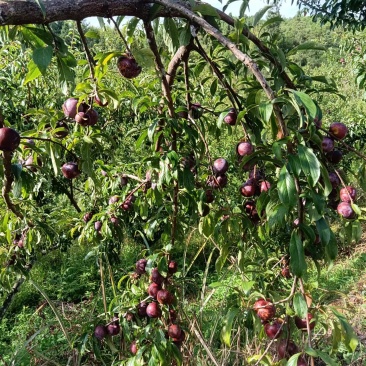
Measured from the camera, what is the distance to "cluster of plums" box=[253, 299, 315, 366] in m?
0.78

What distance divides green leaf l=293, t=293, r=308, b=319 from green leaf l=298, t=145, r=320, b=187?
0.21 metres

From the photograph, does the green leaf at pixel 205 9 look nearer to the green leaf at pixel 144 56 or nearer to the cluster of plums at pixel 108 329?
the green leaf at pixel 144 56

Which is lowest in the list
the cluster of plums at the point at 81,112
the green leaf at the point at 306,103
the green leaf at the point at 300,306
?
the green leaf at the point at 300,306

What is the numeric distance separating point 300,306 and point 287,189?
0.20 metres

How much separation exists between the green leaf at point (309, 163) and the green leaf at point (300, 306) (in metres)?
0.21

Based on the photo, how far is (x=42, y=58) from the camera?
25.8 inches

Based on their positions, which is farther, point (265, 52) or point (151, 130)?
point (151, 130)

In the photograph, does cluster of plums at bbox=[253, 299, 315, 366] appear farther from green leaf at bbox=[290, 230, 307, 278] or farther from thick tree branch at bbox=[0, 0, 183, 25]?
thick tree branch at bbox=[0, 0, 183, 25]

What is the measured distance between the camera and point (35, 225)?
1486 millimetres

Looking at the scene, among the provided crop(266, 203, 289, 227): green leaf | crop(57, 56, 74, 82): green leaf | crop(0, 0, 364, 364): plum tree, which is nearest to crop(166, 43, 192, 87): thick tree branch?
crop(0, 0, 364, 364): plum tree

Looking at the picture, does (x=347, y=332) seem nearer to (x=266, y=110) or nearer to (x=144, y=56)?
(x=266, y=110)

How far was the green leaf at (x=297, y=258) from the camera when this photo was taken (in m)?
0.62

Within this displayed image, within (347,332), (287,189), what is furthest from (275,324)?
(287,189)

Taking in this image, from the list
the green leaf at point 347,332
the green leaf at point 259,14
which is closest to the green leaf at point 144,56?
the green leaf at point 259,14
